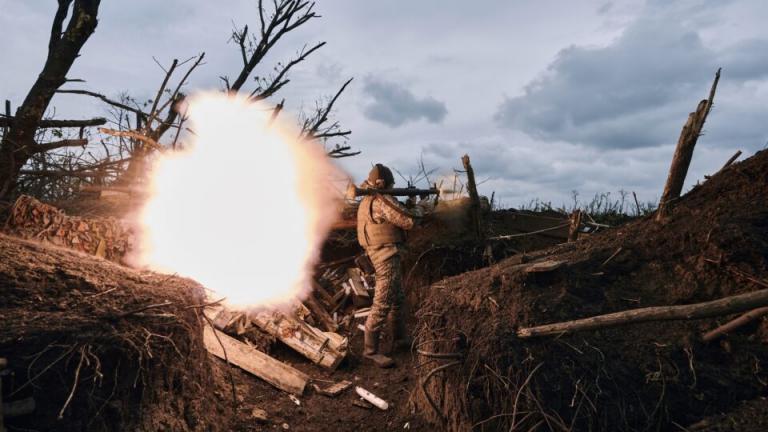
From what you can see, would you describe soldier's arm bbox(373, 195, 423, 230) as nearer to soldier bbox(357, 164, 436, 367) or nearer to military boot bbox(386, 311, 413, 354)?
soldier bbox(357, 164, 436, 367)

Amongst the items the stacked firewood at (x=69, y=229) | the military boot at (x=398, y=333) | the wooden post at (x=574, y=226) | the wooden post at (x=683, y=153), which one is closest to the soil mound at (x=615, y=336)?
the wooden post at (x=683, y=153)

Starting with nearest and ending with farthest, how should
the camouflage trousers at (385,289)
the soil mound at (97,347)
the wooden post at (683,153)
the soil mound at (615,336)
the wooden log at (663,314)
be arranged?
the soil mound at (97,347), the wooden log at (663,314), the soil mound at (615,336), the wooden post at (683,153), the camouflage trousers at (385,289)

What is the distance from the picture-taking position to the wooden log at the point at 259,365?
672cm

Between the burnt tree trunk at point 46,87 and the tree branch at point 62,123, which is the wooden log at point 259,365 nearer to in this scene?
the burnt tree trunk at point 46,87

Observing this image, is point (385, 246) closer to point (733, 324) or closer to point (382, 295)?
point (382, 295)

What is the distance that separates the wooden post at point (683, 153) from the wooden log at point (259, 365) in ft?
16.6

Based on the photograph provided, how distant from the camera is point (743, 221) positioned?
550 cm

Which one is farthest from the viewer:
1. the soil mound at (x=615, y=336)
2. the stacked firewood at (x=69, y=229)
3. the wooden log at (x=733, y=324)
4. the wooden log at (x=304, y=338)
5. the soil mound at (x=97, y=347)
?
the wooden log at (x=304, y=338)

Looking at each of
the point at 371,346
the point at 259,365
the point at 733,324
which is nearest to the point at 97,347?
the point at 259,365

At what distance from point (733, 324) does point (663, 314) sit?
3.35ft

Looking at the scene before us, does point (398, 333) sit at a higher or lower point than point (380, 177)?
lower

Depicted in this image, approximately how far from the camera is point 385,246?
8227 mm

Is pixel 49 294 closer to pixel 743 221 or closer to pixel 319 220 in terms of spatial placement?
pixel 319 220

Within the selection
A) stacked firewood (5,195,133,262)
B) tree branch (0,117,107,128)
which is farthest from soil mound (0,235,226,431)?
tree branch (0,117,107,128)
